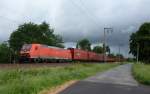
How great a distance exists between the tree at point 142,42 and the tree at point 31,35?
26.4 metres

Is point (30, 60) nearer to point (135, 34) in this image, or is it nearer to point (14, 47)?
point (14, 47)

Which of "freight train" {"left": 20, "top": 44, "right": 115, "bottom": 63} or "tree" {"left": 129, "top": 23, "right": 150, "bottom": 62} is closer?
"freight train" {"left": 20, "top": 44, "right": 115, "bottom": 63}

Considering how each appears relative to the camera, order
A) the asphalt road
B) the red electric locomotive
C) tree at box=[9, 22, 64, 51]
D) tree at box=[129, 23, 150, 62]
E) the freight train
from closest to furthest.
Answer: the asphalt road < the red electric locomotive < the freight train < tree at box=[9, 22, 64, 51] < tree at box=[129, 23, 150, 62]

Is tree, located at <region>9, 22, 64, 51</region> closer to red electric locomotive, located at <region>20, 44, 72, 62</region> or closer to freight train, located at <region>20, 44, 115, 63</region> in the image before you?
freight train, located at <region>20, 44, 115, 63</region>

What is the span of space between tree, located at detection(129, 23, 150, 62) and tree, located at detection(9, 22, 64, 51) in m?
26.4

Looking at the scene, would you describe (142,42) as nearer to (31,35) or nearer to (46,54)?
(31,35)

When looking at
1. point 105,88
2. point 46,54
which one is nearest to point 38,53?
point 46,54

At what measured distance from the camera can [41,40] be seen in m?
124

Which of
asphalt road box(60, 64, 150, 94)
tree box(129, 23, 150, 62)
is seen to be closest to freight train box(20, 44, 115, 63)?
asphalt road box(60, 64, 150, 94)

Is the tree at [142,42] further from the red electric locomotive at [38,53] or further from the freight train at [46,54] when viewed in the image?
the red electric locomotive at [38,53]

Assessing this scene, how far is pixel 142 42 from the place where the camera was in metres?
128

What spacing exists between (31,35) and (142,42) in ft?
113

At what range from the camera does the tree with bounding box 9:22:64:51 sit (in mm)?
118688

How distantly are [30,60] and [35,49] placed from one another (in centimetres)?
174
